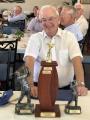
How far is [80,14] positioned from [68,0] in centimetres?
363

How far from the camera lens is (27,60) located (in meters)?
2.58

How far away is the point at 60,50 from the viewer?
2.63m

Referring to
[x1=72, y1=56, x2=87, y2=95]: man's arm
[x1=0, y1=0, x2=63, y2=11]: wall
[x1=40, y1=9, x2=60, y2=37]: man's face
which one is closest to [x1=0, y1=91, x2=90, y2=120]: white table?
[x1=72, y1=56, x2=87, y2=95]: man's arm

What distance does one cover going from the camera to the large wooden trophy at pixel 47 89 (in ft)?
5.84

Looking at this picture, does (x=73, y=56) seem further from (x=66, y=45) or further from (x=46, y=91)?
(x=46, y=91)

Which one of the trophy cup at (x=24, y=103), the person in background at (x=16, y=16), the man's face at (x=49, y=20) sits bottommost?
the person in background at (x=16, y=16)

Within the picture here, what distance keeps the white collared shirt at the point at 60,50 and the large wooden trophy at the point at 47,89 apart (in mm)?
810

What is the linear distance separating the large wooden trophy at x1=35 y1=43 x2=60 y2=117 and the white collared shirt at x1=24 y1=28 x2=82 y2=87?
0.81 metres

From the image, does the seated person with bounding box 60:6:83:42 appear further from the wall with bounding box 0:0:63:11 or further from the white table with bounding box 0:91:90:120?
the wall with bounding box 0:0:63:11

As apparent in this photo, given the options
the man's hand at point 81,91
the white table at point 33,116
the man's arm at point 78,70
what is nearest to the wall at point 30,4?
the man's arm at point 78,70

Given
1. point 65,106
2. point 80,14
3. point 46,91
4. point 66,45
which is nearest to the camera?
point 46,91

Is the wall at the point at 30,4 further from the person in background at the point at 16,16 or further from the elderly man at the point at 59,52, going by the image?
the elderly man at the point at 59,52

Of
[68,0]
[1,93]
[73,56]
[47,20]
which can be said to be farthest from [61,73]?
[68,0]

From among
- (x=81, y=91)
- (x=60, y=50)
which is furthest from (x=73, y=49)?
(x=81, y=91)
